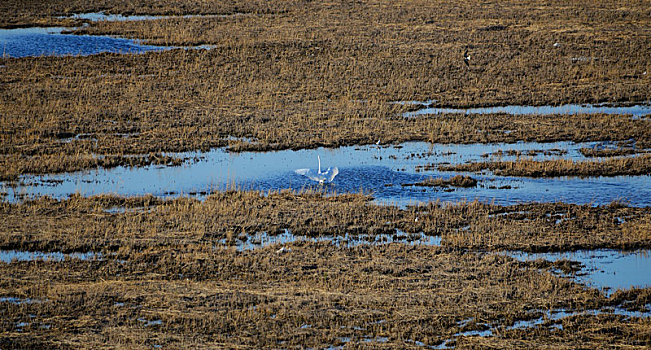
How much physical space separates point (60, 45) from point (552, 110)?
82.0 ft

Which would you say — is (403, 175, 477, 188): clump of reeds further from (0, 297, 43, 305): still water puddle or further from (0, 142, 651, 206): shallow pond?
(0, 297, 43, 305): still water puddle

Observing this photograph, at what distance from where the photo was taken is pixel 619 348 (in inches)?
508

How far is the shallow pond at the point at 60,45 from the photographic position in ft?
129

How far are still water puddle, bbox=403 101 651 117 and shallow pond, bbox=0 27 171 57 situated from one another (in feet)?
55.7

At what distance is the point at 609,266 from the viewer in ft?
54.2

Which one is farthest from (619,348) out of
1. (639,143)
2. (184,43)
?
(184,43)

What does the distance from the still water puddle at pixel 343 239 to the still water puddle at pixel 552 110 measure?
11766 millimetres

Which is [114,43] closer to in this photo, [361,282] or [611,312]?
[361,282]

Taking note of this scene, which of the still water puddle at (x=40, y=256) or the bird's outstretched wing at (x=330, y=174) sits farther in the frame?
the bird's outstretched wing at (x=330, y=174)

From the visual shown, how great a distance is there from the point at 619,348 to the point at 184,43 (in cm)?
3252

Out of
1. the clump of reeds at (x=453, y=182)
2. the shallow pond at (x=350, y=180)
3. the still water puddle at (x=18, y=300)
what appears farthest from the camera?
the clump of reeds at (x=453, y=182)

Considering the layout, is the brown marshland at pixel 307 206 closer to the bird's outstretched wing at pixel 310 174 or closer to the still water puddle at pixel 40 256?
the still water puddle at pixel 40 256

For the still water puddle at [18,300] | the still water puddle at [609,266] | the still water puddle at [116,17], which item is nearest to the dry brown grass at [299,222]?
the still water puddle at [609,266]

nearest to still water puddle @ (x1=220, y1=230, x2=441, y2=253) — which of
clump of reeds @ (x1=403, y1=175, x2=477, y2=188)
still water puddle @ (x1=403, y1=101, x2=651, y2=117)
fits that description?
clump of reeds @ (x1=403, y1=175, x2=477, y2=188)
